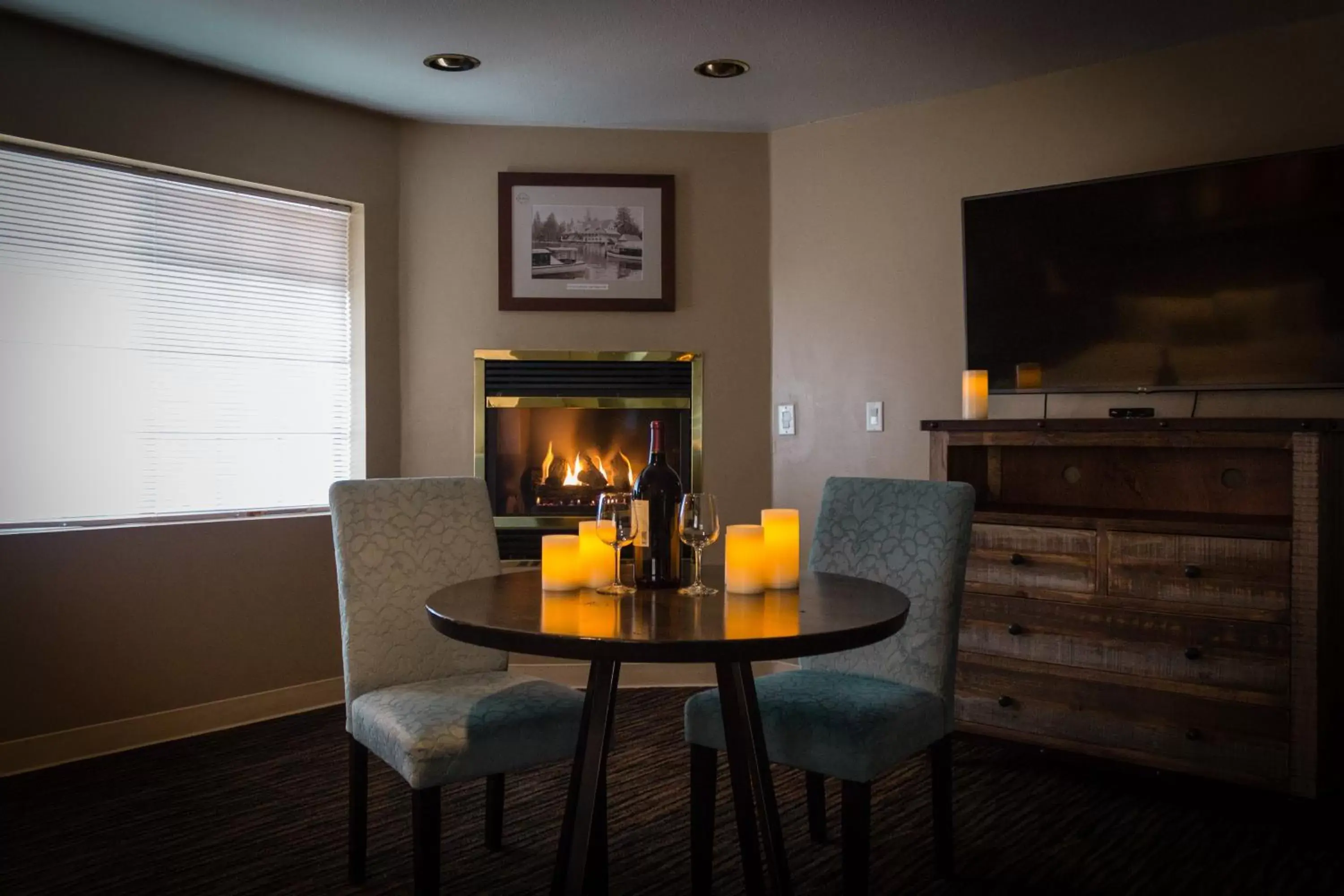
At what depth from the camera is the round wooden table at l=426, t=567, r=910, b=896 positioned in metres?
1.50

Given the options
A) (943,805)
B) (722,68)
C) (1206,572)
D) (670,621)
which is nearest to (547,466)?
(722,68)

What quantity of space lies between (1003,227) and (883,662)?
6.01ft

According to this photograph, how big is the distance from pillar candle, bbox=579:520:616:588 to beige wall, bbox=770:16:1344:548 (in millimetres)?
2089

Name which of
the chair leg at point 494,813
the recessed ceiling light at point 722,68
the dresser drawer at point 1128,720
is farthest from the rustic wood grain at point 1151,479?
the chair leg at point 494,813

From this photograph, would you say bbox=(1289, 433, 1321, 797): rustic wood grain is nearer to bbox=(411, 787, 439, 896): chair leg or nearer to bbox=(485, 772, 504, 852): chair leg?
bbox=(485, 772, 504, 852): chair leg

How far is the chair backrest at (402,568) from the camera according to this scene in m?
2.30

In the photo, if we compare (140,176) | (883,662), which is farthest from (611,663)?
(140,176)

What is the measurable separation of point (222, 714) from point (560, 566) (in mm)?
2229

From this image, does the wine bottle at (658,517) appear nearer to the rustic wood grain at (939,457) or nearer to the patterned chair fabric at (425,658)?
the patterned chair fabric at (425,658)

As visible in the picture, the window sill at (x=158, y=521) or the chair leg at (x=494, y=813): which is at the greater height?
the window sill at (x=158, y=521)

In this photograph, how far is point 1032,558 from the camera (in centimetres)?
310

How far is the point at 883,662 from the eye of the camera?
7.75 feet

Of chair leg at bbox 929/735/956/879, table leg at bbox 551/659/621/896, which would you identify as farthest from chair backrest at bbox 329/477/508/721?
chair leg at bbox 929/735/956/879

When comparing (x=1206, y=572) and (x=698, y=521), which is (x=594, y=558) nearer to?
(x=698, y=521)
